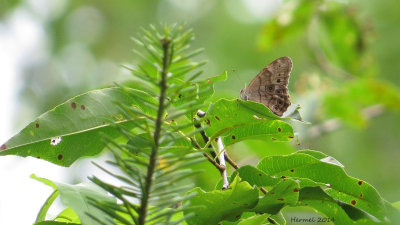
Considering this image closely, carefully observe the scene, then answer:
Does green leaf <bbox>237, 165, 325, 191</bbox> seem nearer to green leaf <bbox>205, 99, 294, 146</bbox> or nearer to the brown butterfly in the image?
green leaf <bbox>205, 99, 294, 146</bbox>

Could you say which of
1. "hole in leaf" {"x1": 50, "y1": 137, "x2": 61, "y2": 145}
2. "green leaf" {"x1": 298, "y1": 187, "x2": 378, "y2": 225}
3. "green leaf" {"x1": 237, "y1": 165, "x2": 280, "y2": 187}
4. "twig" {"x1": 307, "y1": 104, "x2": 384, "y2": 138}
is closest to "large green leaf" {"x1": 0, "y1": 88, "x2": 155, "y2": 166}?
"hole in leaf" {"x1": 50, "y1": 137, "x2": 61, "y2": 145}

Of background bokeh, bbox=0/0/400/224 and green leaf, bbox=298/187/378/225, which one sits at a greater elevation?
background bokeh, bbox=0/0/400/224

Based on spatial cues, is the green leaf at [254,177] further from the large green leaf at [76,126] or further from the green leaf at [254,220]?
the large green leaf at [76,126]

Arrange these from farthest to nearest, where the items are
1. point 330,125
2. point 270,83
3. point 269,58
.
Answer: point 269,58 < point 330,125 < point 270,83

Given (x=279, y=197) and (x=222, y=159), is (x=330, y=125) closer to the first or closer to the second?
(x=222, y=159)

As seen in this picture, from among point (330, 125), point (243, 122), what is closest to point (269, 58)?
point (330, 125)

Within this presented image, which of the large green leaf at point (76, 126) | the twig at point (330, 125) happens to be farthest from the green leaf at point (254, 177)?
the twig at point (330, 125)
